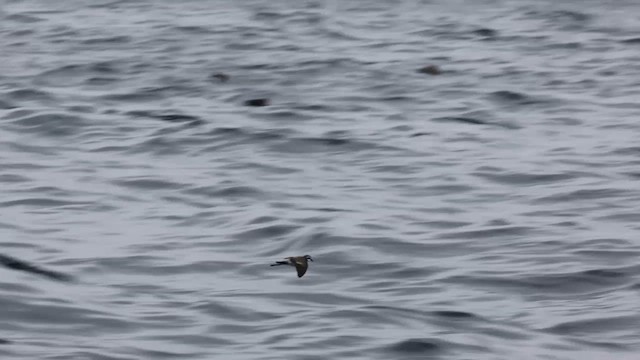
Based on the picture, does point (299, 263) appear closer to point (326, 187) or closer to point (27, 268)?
point (27, 268)

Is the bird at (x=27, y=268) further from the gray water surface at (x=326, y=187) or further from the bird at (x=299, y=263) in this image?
the bird at (x=299, y=263)

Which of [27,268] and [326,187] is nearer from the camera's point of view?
[27,268]

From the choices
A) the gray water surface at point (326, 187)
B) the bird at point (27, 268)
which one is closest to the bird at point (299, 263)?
the gray water surface at point (326, 187)

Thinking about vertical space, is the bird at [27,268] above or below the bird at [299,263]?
Result: above

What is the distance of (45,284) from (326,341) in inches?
65.2

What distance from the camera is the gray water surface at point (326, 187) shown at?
736 centimetres

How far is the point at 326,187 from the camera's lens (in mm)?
10258

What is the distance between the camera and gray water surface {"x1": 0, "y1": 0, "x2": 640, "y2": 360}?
7363 mm

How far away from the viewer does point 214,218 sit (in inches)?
372

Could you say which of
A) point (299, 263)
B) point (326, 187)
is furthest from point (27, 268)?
point (326, 187)

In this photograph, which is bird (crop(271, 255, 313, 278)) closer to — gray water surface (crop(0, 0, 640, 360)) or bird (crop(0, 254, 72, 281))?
gray water surface (crop(0, 0, 640, 360))

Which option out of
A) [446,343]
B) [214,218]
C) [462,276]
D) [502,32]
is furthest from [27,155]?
[502,32]

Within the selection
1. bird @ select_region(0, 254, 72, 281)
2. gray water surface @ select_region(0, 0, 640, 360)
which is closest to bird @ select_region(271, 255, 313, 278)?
gray water surface @ select_region(0, 0, 640, 360)

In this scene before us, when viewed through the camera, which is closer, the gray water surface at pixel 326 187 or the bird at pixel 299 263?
the gray water surface at pixel 326 187
